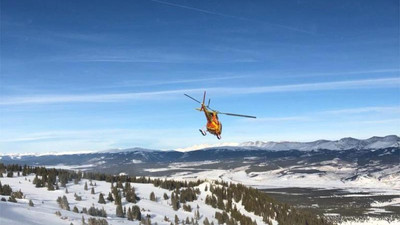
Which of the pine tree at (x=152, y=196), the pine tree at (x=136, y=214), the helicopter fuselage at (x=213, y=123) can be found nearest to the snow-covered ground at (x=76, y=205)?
the pine tree at (x=152, y=196)

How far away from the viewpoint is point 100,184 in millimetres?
34812

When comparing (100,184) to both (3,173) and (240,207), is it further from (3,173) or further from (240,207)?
(240,207)

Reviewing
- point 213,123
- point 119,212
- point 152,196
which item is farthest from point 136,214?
point 213,123

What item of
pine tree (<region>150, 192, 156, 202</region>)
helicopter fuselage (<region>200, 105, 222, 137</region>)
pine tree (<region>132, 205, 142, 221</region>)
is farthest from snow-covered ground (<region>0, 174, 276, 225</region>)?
helicopter fuselage (<region>200, 105, 222, 137</region>)

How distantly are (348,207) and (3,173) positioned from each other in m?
70.8

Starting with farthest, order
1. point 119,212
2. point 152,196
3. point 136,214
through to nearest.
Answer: point 152,196
point 119,212
point 136,214

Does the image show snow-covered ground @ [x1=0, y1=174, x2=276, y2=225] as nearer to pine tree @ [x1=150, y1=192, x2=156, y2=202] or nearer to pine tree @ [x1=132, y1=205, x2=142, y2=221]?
pine tree @ [x1=150, y1=192, x2=156, y2=202]

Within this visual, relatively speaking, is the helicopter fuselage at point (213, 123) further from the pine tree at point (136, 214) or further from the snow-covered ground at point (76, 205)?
the pine tree at point (136, 214)

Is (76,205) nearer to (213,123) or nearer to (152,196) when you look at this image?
(152,196)

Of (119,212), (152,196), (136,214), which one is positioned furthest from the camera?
(152,196)

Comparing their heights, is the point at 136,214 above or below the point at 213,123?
below

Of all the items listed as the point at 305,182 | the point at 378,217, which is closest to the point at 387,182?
the point at 305,182

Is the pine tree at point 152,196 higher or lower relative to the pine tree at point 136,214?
higher

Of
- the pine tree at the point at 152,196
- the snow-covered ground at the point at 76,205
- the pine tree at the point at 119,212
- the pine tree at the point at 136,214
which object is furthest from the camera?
the pine tree at the point at 152,196
